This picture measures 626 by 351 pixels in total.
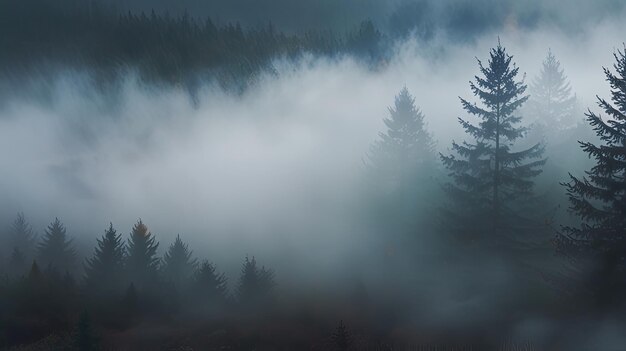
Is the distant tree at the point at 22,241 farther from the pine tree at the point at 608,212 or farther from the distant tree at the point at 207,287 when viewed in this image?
the pine tree at the point at 608,212

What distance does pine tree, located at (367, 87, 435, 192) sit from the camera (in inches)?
1666

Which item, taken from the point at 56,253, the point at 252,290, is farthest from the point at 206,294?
the point at 56,253

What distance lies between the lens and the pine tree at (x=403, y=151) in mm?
42312

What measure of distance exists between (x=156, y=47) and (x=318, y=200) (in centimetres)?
11421

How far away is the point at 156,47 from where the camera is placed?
517 feet

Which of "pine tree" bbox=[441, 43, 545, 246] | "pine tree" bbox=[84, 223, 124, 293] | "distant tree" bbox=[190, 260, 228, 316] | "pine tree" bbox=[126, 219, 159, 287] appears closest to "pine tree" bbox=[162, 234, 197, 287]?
"pine tree" bbox=[126, 219, 159, 287]

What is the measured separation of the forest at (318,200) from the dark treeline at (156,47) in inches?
35.0

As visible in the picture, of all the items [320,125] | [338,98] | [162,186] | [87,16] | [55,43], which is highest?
[87,16]

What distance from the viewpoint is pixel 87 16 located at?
185375 mm

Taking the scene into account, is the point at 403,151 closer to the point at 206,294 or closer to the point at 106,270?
the point at 206,294

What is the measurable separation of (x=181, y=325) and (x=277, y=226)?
2798 centimetres

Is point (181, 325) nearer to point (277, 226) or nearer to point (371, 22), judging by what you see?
point (277, 226)

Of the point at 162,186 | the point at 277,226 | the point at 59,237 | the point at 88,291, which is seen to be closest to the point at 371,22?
the point at 162,186

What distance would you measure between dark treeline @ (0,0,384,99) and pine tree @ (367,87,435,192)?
102 metres
